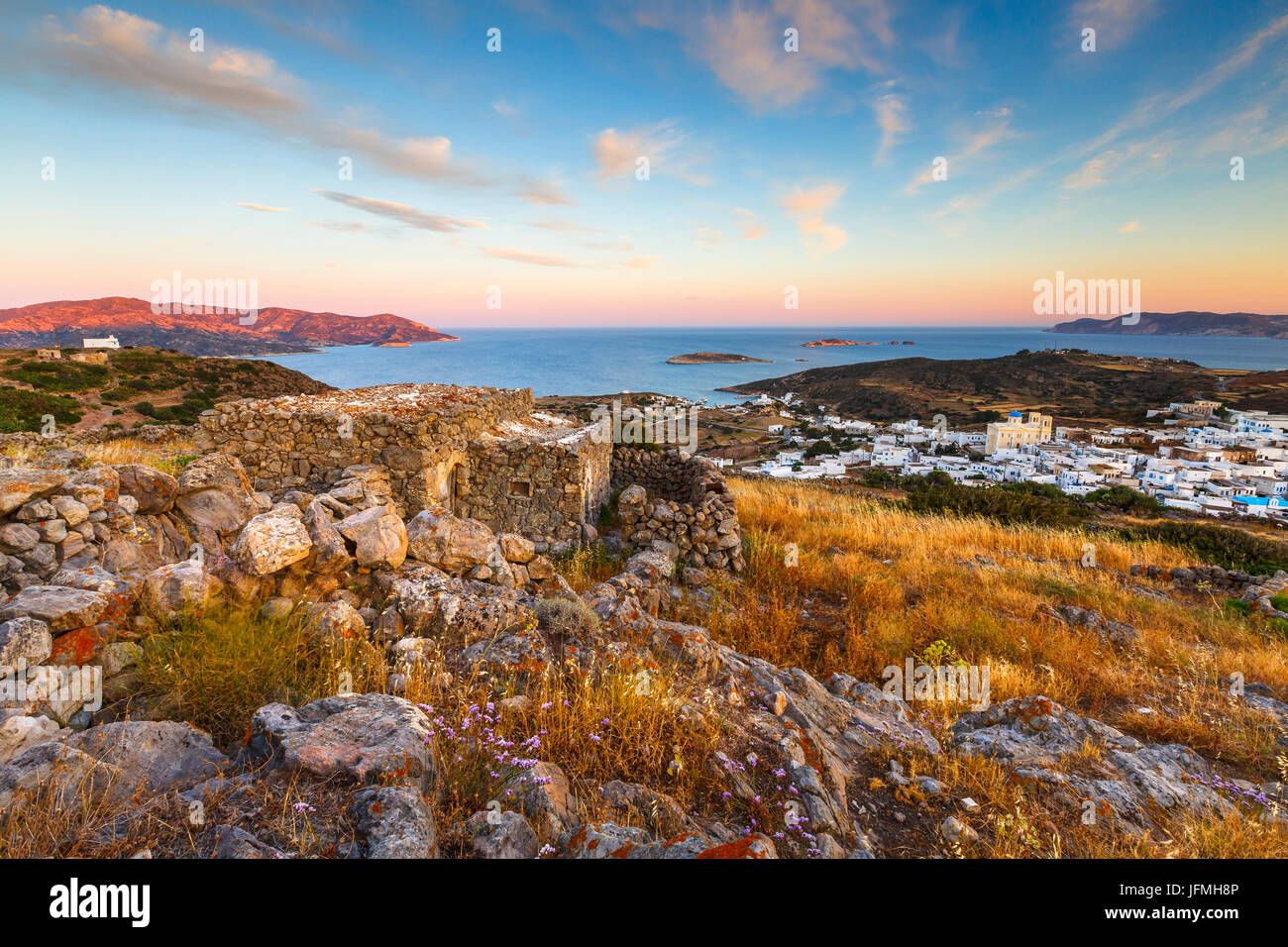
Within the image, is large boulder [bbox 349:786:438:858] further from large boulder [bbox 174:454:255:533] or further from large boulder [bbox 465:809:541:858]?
large boulder [bbox 174:454:255:533]

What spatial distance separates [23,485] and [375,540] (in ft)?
7.29

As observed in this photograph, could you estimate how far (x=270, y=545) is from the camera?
3.88m

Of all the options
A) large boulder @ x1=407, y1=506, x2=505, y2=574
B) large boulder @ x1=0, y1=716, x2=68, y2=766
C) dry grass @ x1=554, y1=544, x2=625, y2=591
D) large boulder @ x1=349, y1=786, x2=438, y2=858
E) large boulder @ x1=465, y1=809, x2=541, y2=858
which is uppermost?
large boulder @ x1=407, y1=506, x2=505, y2=574

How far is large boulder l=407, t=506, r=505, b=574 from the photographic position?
16.5 feet

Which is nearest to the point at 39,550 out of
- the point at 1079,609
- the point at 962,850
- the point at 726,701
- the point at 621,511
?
the point at 726,701

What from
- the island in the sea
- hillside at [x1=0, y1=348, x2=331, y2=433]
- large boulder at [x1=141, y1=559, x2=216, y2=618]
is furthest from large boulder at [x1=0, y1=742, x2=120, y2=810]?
the island in the sea

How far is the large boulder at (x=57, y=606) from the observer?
109 inches

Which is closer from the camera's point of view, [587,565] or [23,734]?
[23,734]

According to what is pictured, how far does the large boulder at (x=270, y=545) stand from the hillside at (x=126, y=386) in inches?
1081

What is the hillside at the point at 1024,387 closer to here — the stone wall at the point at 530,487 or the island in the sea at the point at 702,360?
the island in the sea at the point at 702,360

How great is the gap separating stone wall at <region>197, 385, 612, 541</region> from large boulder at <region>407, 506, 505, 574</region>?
123 inches

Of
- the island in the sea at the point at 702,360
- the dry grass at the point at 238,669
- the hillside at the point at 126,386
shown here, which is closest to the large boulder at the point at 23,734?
the dry grass at the point at 238,669

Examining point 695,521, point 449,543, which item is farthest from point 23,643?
point 695,521

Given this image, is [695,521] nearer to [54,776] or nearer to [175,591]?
[175,591]
